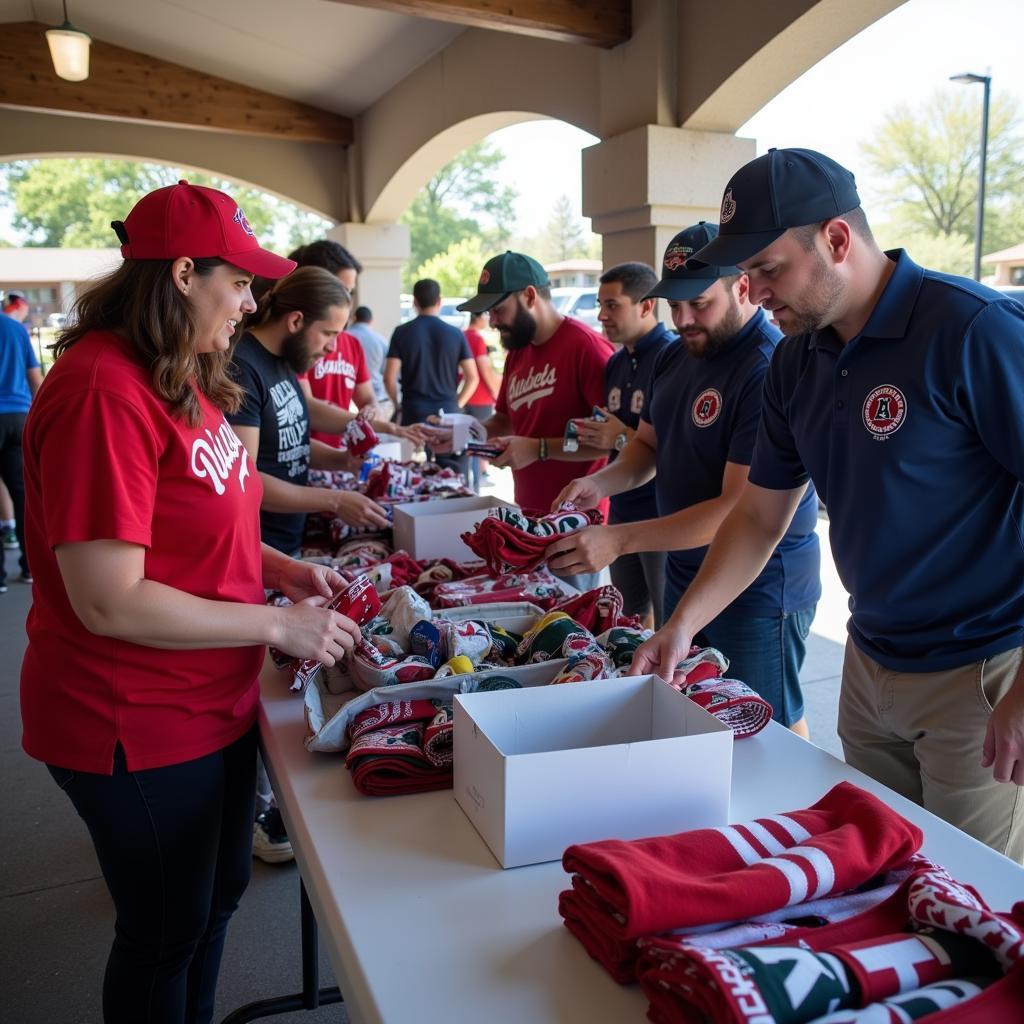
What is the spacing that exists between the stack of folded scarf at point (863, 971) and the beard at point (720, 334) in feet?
5.32

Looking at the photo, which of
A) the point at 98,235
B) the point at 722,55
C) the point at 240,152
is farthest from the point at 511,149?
the point at 722,55

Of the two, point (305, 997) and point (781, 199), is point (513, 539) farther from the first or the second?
point (305, 997)

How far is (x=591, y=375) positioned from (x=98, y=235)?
28.2 meters

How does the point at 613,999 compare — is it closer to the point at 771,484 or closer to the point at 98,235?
the point at 771,484

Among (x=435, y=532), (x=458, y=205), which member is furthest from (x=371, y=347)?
(x=458, y=205)

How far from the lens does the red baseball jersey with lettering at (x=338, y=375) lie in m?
4.16

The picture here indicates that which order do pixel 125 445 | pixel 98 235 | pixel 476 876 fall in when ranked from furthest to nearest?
pixel 98 235, pixel 125 445, pixel 476 876

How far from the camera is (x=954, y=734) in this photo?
4.96ft

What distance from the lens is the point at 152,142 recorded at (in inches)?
323

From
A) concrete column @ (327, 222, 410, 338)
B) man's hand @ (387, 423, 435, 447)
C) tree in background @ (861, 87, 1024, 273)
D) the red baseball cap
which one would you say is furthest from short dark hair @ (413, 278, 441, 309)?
tree in background @ (861, 87, 1024, 273)

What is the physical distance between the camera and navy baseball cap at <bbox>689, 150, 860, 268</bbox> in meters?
1.49

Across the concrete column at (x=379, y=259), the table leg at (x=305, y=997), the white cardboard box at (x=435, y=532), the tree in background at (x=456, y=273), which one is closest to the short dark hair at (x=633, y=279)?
the white cardboard box at (x=435, y=532)

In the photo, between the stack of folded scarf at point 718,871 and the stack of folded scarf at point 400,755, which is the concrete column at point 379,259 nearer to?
the stack of folded scarf at point 400,755

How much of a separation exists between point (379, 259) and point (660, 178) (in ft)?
16.5
